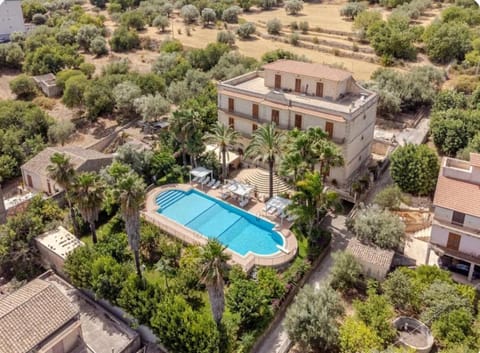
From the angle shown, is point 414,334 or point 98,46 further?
point 98,46

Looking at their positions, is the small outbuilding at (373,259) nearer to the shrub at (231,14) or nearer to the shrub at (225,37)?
the shrub at (225,37)

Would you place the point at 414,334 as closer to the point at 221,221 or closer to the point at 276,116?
the point at 221,221

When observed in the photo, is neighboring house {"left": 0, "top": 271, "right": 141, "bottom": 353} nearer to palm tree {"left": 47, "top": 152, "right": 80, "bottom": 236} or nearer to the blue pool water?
palm tree {"left": 47, "top": 152, "right": 80, "bottom": 236}

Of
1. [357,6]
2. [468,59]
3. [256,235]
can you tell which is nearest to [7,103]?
[256,235]

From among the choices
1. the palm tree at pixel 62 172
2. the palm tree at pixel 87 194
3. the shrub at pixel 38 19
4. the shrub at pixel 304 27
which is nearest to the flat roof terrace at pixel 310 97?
the palm tree at pixel 87 194

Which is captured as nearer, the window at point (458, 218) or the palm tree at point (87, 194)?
the window at point (458, 218)

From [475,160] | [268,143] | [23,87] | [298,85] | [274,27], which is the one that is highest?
[298,85]

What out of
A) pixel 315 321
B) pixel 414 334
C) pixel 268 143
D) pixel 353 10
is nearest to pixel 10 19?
pixel 353 10
